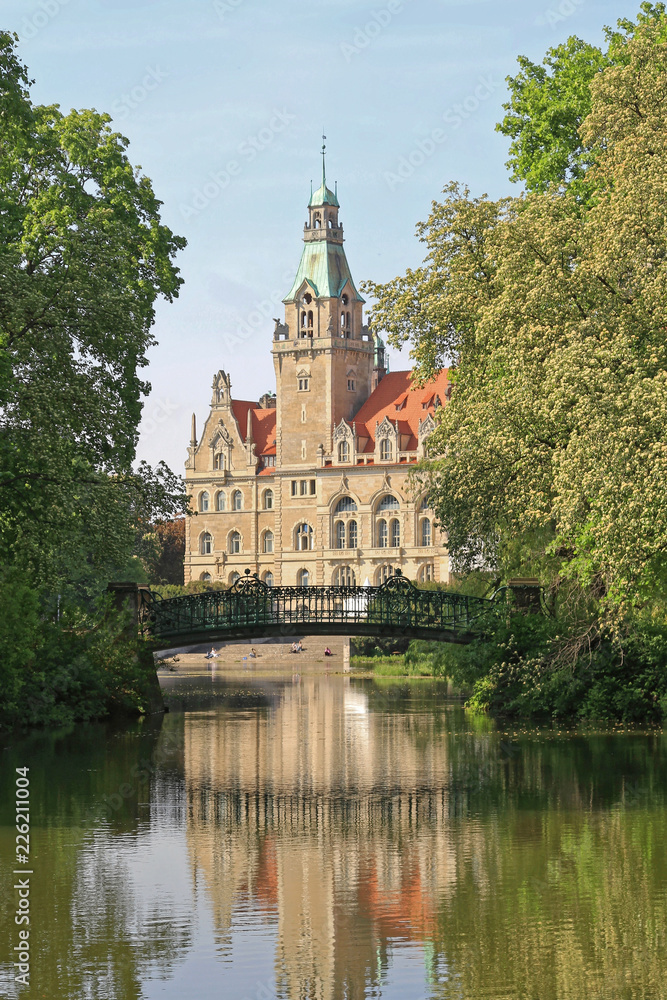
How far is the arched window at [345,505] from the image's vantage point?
11156 cm

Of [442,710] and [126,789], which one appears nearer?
[126,789]

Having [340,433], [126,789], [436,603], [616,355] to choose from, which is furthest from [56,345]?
[340,433]

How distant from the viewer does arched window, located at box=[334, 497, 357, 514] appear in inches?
4392

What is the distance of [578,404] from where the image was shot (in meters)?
20.4

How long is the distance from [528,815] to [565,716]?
14.4m

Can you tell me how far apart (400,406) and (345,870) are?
3911 inches

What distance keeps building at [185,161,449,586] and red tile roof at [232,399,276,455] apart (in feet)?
0.35

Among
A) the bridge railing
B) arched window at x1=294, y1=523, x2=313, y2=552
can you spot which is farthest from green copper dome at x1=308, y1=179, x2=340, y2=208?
the bridge railing

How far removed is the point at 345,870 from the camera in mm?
14078

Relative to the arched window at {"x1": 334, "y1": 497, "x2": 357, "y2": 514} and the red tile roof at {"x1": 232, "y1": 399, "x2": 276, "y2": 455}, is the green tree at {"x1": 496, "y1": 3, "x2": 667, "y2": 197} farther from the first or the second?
the red tile roof at {"x1": 232, "y1": 399, "x2": 276, "y2": 455}

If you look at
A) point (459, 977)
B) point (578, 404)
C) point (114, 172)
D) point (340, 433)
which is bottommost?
point (459, 977)

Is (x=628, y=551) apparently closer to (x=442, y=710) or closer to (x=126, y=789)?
(x=126, y=789)

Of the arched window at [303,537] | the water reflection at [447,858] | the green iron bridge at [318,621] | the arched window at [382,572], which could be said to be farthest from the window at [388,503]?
the water reflection at [447,858]

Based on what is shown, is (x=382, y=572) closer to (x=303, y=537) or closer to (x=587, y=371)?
(x=303, y=537)
